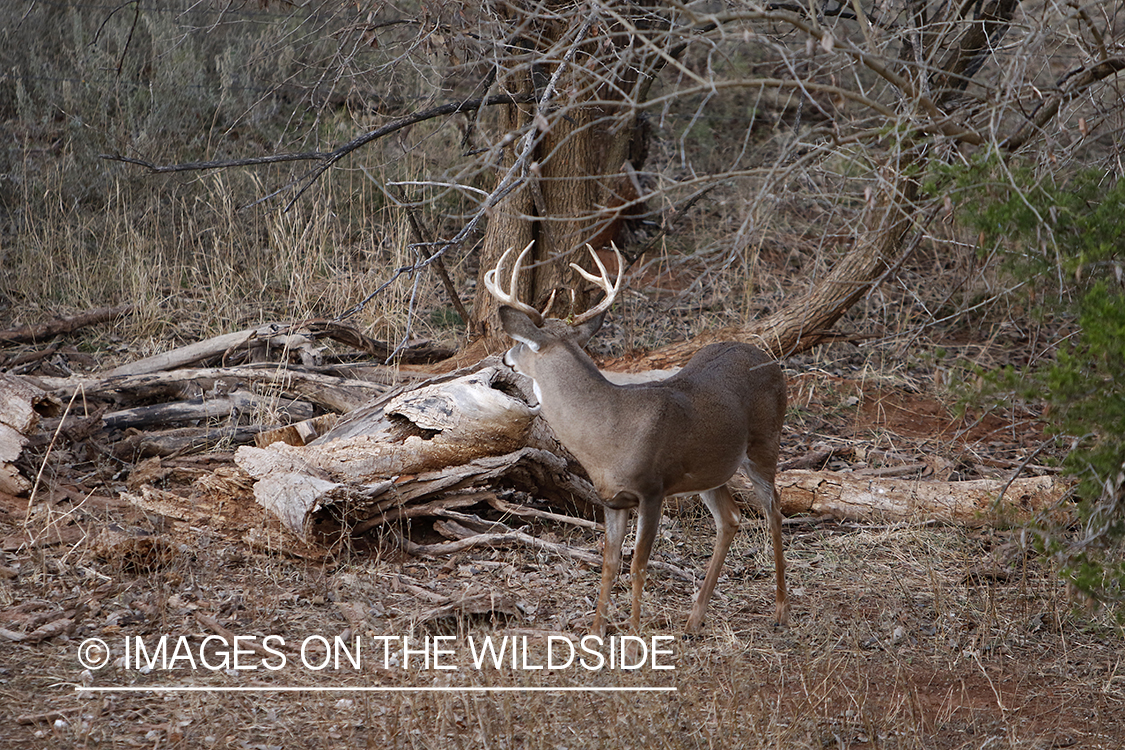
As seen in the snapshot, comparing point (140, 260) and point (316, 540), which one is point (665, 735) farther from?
point (140, 260)

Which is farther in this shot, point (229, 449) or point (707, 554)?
point (229, 449)

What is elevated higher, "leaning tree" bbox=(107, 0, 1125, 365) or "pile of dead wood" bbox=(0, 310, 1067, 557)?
"leaning tree" bbox=(107, 0, 1125, 365)

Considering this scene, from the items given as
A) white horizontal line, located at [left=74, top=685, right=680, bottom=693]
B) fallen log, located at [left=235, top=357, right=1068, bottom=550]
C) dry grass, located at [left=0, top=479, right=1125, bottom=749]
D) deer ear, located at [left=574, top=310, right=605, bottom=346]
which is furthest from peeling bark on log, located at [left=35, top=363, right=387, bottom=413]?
white horizontal line, located at [left=74, top=685, right=680, bottom=693]

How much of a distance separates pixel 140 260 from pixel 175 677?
20.2 ft

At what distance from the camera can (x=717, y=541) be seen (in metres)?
5.16

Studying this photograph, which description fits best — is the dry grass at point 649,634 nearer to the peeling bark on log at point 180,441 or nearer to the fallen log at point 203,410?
the peeling bark on log at point 180,441

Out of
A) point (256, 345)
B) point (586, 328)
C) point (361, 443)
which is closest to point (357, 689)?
point (586, 328)

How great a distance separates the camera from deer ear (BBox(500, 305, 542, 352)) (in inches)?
181

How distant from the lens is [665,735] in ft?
11.7

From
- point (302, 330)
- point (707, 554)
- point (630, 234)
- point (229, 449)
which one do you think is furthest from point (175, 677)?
point (630, 234)

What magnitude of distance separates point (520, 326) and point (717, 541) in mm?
1470

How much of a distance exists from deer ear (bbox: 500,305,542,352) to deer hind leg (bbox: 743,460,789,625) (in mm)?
1272

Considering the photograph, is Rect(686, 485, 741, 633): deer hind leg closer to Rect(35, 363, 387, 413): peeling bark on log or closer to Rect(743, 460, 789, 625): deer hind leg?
Rect(743, 460, 789, 625): deer hind leg

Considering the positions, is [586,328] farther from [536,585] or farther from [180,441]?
[180,441]
